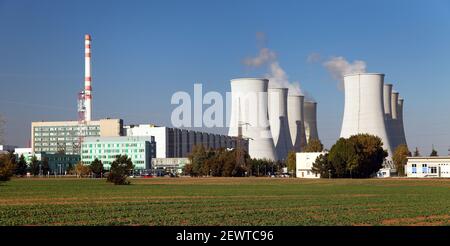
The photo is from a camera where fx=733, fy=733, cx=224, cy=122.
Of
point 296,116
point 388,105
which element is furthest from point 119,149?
point 388,105

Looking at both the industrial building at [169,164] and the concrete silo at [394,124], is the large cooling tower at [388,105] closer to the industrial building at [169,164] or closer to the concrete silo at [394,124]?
the concrete silo at [394,124]

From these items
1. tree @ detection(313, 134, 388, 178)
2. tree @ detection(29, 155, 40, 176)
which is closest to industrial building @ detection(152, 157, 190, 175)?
tree @ detection(29, 155, 40, 176)

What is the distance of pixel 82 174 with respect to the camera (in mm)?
94500

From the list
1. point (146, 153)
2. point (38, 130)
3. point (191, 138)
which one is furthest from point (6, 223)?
point (38, 130)

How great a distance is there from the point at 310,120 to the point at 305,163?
12.5 meters

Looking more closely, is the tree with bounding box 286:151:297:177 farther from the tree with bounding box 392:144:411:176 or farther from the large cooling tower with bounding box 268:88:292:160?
the tree with bounding box 392:144:411:176

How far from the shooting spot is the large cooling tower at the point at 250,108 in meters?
70.5

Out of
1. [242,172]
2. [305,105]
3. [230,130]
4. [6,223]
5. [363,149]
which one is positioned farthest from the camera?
[305,105]

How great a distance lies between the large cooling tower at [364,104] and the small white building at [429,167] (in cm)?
911

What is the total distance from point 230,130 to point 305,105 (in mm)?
15474

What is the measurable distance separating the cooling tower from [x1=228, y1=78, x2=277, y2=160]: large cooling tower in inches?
488

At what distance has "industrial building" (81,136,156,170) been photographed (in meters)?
110
